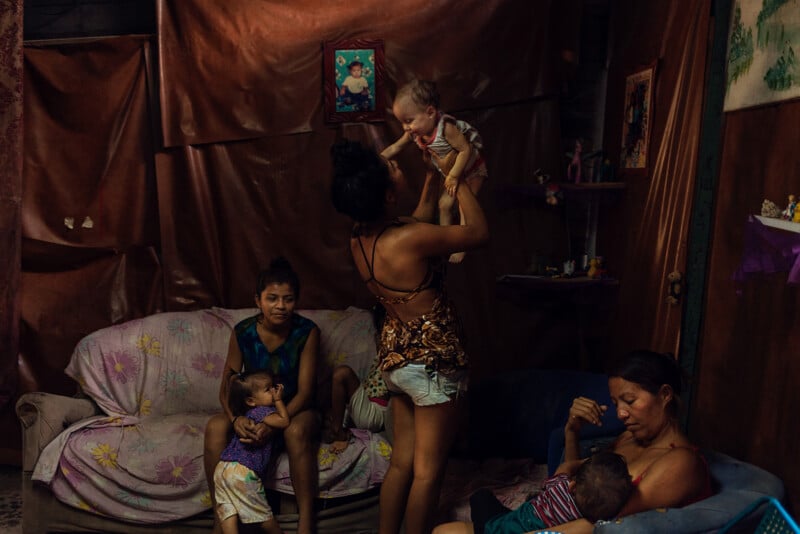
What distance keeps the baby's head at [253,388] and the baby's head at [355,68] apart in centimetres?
166

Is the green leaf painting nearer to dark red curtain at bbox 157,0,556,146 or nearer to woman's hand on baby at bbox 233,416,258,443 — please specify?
dark red curtain at bbox 157,0,556,146

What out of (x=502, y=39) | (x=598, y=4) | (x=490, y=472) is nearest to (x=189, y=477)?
(x=490, y=472)

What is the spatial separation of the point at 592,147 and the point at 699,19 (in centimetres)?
127

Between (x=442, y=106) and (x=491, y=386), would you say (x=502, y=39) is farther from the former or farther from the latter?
(x=491, y=386)

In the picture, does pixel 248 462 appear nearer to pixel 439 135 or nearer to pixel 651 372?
pixel 439 135

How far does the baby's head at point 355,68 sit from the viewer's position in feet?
12.6

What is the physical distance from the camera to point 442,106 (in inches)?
153

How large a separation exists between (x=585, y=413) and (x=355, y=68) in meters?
2.25

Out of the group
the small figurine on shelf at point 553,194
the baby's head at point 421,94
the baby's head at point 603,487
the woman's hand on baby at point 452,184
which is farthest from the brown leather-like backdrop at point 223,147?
the baby's head at point 603,487

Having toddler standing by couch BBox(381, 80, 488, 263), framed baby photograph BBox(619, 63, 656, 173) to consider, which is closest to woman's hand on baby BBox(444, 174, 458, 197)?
toddler standing by couch BBox(381, 80, 488, 263)

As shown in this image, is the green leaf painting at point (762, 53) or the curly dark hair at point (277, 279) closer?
the green leaf painting at point (762, 53)

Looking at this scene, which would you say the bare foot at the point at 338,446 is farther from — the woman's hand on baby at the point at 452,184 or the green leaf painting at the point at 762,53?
the green leaf painting at the point at 762,53

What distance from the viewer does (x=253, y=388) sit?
3031 mm

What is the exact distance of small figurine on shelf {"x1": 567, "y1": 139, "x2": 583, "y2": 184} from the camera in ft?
12.7
